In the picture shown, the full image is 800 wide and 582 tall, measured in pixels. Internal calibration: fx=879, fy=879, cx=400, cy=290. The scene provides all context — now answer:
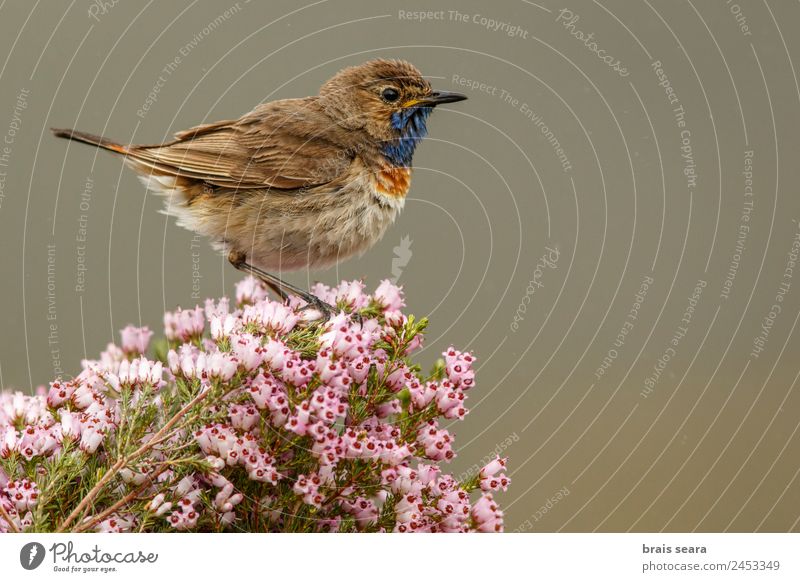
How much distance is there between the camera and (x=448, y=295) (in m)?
4.70

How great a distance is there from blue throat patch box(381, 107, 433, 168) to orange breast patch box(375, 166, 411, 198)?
6cm

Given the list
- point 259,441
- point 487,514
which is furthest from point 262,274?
point 487,514

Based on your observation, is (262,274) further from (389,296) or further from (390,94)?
(389,296)

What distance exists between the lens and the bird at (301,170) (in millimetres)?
5043

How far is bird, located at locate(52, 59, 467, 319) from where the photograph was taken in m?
5.04

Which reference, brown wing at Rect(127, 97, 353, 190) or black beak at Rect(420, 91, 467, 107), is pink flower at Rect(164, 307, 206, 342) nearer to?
brown wing at Rect(127, 97, 353, 190)

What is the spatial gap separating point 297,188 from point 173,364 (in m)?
2.15

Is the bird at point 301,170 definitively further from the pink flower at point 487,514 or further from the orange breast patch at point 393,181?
the pink flower at point 487,514

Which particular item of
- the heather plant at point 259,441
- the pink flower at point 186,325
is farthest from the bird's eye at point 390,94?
the heather plant at point 259,441

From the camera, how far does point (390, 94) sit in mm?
5422

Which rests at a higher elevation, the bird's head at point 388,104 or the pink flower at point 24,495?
the bird's head at point 388,104

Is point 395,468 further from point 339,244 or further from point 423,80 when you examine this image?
point 423,80

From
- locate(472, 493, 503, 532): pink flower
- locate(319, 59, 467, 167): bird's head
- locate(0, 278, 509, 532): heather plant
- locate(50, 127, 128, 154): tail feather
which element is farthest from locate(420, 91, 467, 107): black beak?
locate(472, 493, 503, 532): pink flower
